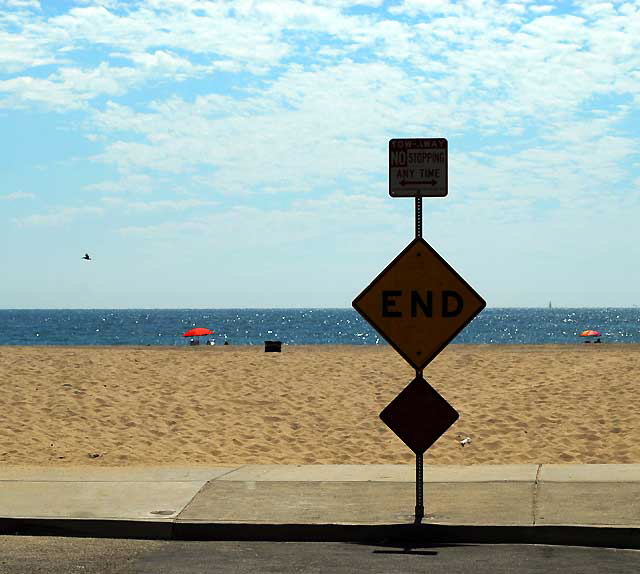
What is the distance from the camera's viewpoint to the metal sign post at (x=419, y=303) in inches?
323

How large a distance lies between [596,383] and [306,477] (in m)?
11.5

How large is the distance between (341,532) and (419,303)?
1.79 meters

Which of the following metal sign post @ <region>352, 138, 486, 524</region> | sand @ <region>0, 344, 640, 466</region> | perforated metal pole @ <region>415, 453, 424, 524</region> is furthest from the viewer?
sand @ <region>0, 344, 640, 466</region>

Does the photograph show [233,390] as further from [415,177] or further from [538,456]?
[415,177]

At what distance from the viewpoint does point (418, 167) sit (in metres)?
8.34

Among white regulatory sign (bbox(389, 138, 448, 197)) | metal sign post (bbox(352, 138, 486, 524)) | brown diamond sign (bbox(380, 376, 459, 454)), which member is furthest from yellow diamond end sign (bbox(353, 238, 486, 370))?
white regulatory sign (bbox(389, 138, 448, 197))

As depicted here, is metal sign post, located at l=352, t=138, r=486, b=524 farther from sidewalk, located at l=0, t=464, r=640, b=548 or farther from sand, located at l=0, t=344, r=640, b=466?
sand, located at l=0, t=344, r=640, b=466

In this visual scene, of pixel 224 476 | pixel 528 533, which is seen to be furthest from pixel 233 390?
pixel 528 533

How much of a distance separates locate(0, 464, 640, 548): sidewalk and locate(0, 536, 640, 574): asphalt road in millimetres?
160

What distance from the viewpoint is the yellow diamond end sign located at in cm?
823

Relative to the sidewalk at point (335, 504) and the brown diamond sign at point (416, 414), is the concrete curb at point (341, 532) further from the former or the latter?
the brown diamond sign at point (416, 414)

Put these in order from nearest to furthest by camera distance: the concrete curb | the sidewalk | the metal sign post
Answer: the concrete curb → the sidewalk → the metal sign post

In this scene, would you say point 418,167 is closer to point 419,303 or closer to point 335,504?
point 419,303

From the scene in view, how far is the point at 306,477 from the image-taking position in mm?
9953
